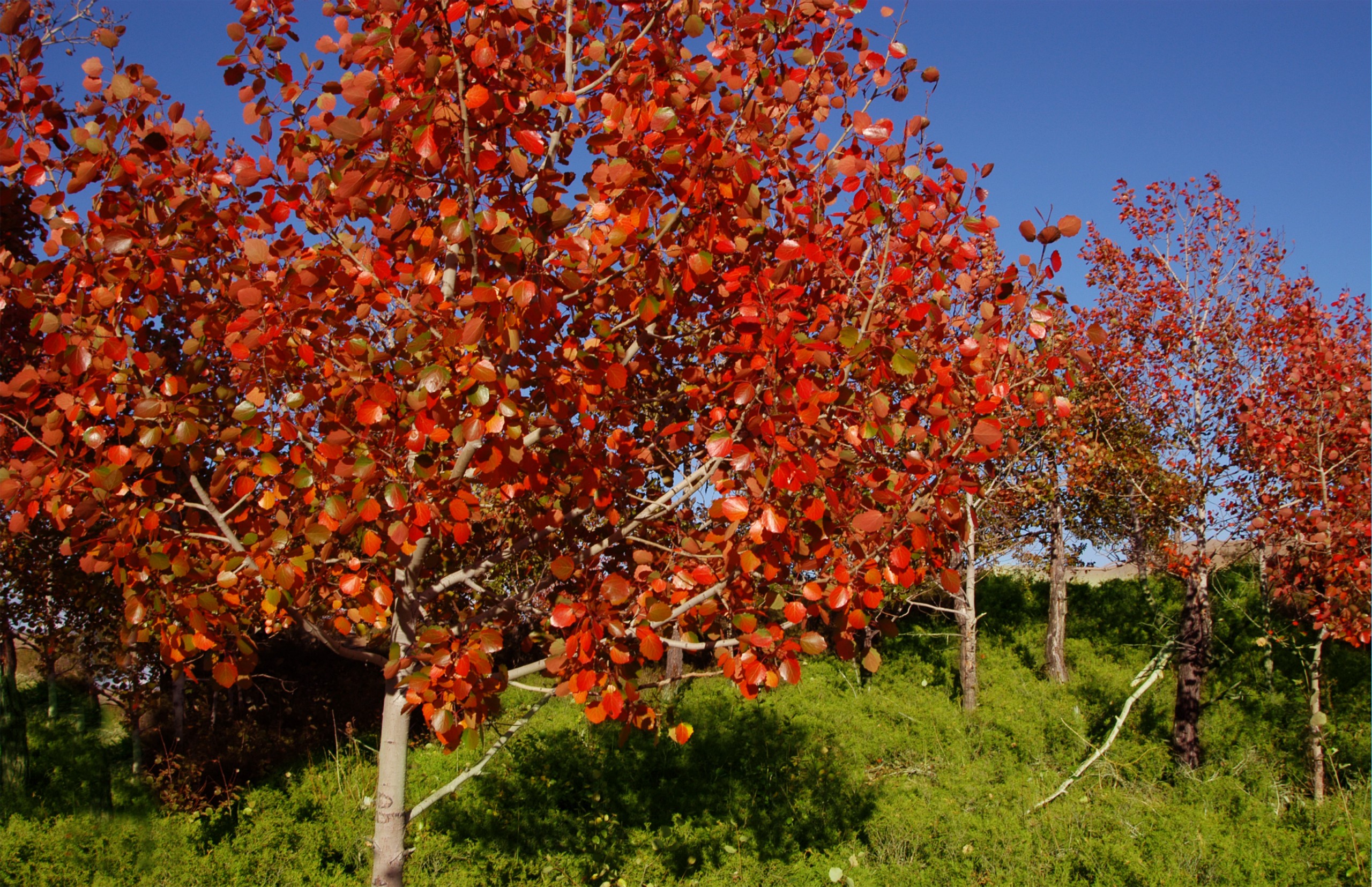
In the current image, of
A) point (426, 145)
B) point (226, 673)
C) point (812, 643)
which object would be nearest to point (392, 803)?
point (226, 673)

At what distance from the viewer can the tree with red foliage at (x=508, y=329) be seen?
234cm

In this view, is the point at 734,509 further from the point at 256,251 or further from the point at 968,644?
the point at 968,644

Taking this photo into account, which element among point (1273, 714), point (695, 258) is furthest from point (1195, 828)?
point (695, 258)

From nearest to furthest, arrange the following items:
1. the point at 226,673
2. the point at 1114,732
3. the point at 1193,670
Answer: the point at 226,673
the point at 1114,732
the point at 1193,670

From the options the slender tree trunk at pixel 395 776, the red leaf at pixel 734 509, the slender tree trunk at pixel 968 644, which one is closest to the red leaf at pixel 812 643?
the red leaf at pixel 734 509

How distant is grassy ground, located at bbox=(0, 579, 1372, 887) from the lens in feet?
20.9

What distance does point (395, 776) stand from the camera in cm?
327

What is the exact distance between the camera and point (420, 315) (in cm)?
239

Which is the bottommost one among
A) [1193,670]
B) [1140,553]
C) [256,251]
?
[1193,670]

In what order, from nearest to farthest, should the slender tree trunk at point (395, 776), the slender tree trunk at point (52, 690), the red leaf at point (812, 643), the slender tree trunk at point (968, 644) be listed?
the red leaf at point (812, 643)
the slender tree trunk at point (395, 776)
the slender tree trunk at point (52, 690)
the slender tree trunk at point (968, 644)

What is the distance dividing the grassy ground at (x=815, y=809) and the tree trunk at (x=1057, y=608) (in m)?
1.38

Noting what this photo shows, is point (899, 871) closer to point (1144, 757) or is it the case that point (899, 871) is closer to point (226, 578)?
point (1144, 757)

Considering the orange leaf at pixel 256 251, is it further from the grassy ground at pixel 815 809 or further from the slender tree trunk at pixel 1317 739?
the slender tree trunk at pixel 1317 739

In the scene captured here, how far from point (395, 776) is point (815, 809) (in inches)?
209
